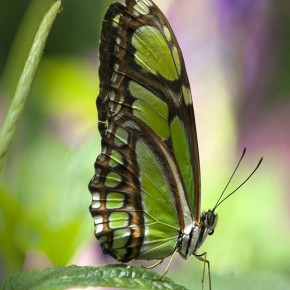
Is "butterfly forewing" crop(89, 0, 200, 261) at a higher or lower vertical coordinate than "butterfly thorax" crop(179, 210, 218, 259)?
higher

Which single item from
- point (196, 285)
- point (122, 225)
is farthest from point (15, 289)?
point (196, 285)

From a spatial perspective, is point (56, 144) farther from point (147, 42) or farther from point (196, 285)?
point (147, 42)

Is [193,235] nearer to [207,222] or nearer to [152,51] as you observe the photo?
[207,222]

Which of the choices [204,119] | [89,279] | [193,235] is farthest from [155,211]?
[204,119]

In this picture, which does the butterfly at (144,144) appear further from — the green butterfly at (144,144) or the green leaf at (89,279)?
the green leaf at (89,279)

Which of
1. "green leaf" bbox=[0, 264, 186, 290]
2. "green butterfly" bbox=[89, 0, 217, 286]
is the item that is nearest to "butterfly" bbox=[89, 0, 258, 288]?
"green butterfly" bbox=[89, 0, 217, 286]

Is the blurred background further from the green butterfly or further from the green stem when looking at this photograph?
the green stem

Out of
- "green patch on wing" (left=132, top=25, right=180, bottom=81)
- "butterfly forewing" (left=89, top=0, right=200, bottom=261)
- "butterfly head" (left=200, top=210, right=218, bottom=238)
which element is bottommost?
"butterfly head" (left=200, top=210, right=218, bottom=238)
